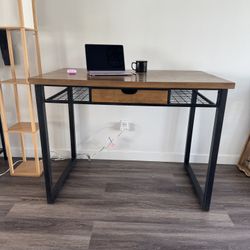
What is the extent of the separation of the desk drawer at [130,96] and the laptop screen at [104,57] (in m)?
0.25

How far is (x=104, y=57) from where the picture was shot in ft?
4.91

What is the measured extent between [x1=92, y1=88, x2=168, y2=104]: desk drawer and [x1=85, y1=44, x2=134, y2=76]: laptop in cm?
20

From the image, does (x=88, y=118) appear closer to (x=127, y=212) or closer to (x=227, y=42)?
(x=127, y=212)

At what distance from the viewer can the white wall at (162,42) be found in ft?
5.71

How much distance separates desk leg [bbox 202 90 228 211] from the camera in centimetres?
128

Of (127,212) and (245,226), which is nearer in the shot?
(245,226)

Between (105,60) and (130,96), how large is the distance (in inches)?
14.2

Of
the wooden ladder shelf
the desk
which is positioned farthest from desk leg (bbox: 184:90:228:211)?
the wooden ladder shelf

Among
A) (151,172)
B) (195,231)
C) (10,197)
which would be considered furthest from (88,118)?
(195,231)

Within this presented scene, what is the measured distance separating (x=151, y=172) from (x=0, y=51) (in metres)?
1.65

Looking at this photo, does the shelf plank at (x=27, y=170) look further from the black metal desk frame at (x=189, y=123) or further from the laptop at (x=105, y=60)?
the laptop at (x=105, y=60)

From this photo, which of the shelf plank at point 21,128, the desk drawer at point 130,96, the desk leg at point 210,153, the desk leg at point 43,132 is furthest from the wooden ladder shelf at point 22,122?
the desk leg at point 210,153

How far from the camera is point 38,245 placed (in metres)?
1.24

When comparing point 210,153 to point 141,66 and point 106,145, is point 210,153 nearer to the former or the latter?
point 141,66
